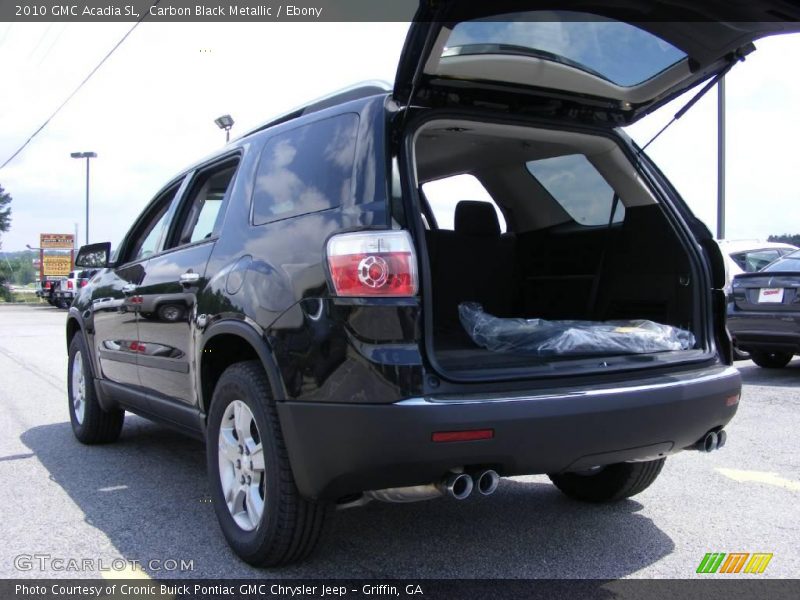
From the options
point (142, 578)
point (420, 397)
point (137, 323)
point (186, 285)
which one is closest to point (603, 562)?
point (420, 397)

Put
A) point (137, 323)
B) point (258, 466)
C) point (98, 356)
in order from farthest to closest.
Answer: point (98, 356)
point (137, 323)
point (258, 466)

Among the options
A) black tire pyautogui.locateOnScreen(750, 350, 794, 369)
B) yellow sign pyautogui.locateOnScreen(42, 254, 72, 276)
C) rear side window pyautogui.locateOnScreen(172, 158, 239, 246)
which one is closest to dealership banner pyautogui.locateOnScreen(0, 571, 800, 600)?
rear side window pyautogui.locateOnScreen(172, 158, 239, 246)

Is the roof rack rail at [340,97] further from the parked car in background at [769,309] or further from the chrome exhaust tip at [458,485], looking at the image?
the parked car in background at [769,309]

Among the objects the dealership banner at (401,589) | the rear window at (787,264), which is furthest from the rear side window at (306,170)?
the rear window at (787,264)

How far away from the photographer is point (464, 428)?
237 cm

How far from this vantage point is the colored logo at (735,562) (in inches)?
118

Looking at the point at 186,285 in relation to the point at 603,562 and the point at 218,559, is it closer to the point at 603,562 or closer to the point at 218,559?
the point at 218,559

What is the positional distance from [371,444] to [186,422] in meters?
1.62

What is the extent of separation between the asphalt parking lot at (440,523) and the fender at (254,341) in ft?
2.14

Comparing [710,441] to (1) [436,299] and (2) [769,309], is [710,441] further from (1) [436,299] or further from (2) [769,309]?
(2) [769,309]

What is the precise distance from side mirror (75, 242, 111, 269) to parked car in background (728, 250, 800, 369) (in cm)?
645

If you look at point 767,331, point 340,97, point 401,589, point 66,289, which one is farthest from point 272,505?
point 66,289

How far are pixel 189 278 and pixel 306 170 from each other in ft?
3.16

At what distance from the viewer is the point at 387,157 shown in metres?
2.64
